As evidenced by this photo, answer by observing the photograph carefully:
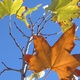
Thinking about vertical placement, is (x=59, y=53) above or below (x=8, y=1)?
below

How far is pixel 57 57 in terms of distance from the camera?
0.62 m

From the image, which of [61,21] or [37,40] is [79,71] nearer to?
[37,40]

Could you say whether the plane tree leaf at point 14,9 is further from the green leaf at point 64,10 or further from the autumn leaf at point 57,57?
the autumn leaf at point 57,57

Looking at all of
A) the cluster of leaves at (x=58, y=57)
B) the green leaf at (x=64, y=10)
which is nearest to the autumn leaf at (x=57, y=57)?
the cluster of leaves at (x=58, y=57)

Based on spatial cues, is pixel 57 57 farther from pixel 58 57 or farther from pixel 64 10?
pixel 64 10

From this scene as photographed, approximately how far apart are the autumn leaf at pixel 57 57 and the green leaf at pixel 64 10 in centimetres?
34

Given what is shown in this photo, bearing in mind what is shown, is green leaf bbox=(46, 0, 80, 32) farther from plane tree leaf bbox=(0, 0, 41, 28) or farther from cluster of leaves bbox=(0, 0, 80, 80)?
cluster of leaves bbox=(0, 0, 80, 80)

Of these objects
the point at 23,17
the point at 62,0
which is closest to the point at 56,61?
the point at 62,0

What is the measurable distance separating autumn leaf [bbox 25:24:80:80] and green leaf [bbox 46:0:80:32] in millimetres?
342

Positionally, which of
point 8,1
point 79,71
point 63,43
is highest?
point 8,1

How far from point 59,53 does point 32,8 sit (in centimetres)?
47

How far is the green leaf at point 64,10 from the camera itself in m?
0.93

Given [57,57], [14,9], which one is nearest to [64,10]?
[14,9]

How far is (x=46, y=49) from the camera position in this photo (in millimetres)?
620
